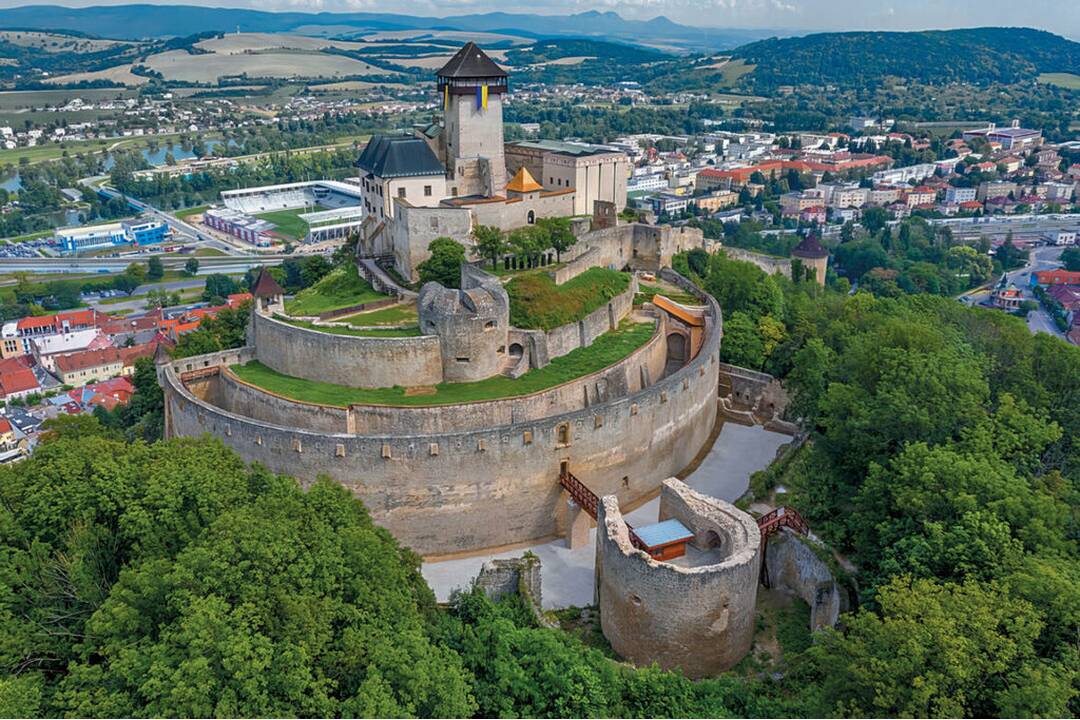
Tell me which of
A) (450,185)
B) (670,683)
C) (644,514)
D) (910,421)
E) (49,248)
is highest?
(450,185)

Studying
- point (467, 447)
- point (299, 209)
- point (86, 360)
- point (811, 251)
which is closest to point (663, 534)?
point (467, 447)

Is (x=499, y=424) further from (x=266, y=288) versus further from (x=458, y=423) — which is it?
(x=266, y=288)

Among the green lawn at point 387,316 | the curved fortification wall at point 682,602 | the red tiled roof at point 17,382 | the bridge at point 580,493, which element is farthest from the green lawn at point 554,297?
the red tiled roof at point 17,382

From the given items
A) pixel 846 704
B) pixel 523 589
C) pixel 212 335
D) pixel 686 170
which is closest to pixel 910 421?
pixel 846 704

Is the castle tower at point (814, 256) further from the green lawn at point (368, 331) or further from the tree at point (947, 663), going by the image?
the tree at point (947, 663)

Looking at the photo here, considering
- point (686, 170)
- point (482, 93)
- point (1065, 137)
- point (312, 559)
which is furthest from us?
point (1065, 137)

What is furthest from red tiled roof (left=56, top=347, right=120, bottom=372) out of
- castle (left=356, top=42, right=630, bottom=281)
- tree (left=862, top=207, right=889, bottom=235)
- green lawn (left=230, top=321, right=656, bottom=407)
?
tree (left=862, top=207, right=889, bottom=235)

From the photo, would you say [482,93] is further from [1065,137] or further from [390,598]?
[1065,137]
